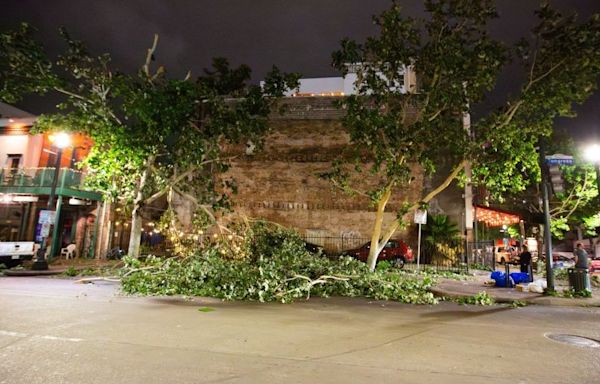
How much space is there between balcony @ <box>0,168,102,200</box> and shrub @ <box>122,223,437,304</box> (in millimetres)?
10521

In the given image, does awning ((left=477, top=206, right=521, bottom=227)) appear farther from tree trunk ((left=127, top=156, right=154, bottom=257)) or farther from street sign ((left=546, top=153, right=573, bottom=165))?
tree trunk ((left=127, top=156, right=154, bottom=257))

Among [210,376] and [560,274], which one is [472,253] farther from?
[210,376]

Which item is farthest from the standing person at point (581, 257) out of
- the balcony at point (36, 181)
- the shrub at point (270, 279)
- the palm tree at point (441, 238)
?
the balcony at point (36, 181)

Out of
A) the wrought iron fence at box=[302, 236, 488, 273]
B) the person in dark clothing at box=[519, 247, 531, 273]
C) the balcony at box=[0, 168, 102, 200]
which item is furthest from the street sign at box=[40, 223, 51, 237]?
the person in dark clothing at box=[519, 247, 531, 273]

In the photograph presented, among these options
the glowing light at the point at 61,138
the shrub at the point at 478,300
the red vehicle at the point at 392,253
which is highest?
the glowing light at the point at 61,138

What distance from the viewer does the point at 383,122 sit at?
1273 centimetres

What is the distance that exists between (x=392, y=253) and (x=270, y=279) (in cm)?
1135

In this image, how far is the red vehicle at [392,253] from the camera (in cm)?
1989

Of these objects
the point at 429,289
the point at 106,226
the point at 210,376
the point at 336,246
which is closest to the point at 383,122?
the point at 429,289

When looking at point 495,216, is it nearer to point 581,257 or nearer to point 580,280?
point 581,257

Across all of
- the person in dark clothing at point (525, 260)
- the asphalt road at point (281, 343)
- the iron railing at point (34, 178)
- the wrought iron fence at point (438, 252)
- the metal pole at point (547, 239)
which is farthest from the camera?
the wrought iron fence at point (438, 252)

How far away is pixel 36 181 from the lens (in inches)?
Answer: 819

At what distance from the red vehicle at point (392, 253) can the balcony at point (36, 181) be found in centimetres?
1556

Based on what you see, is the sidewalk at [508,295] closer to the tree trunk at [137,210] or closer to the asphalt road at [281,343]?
the asphalt road at [281,343]
